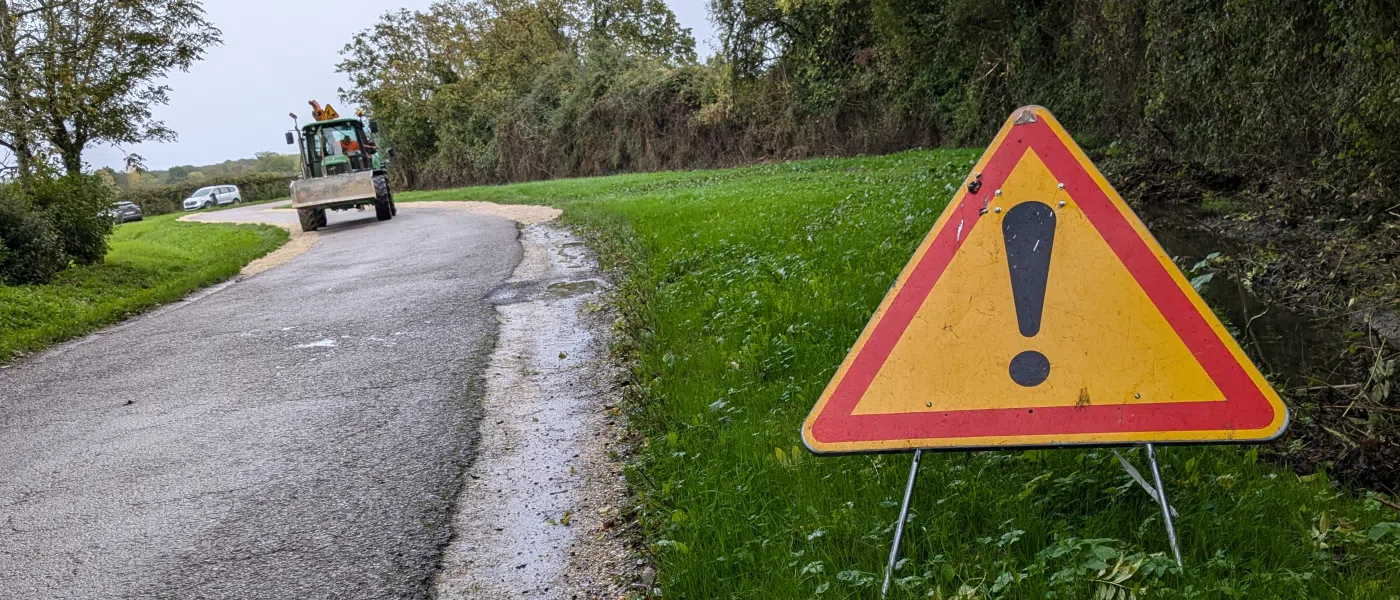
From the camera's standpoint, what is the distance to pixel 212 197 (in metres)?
55.1

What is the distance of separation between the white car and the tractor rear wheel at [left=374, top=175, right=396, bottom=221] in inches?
1436

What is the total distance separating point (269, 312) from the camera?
9367 millimetres

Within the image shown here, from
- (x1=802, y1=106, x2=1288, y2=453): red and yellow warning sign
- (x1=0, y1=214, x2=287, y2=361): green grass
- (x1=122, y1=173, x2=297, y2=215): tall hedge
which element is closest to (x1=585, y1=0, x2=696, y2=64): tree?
(x1=122, y1=173, x2=297, y2=215): tall hedge

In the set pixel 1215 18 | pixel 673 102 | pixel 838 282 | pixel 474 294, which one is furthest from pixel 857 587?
pixel 673 102

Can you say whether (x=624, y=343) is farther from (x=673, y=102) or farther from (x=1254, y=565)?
(x=673, y=102)

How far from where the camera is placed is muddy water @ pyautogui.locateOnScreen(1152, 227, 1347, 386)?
4.89 m

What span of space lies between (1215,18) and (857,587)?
9011mm

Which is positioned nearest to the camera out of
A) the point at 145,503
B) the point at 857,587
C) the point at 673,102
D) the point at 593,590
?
the point at 857,587

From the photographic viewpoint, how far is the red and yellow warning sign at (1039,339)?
2430 millimetres

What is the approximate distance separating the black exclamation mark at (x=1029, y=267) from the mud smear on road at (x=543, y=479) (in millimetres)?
1484

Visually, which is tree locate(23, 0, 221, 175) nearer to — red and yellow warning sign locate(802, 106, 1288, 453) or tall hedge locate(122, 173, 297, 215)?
red and yellow warning sign locate(802, 106, 1288, 453)

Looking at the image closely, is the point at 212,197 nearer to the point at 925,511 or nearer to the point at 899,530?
the point at 925,511

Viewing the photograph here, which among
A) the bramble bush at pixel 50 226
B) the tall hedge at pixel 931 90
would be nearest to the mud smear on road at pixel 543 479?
the tall hedge at pixel 931 90

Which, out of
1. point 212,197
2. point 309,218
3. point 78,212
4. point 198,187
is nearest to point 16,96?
point 78,212
